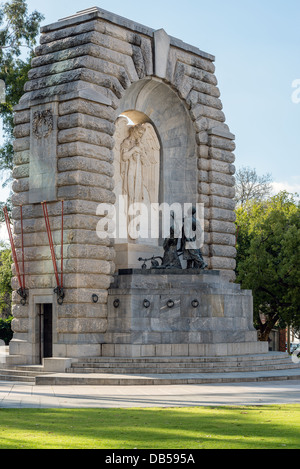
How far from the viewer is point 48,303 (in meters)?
28.8

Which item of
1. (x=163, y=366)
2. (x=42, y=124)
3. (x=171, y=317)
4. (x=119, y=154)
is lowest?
(x=163, y=366)

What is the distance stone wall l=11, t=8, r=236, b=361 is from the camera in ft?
91.0

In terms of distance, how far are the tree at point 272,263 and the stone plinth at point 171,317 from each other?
55.1 feet

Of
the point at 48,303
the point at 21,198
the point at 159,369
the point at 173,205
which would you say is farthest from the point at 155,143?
the point at 159,369

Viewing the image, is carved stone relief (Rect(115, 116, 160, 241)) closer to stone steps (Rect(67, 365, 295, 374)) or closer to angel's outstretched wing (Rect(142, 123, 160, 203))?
angel's outstretched wing (Rect(142, 123, 160, 203))

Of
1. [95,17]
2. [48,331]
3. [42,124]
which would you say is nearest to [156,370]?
[48,331]

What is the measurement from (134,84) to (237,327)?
10.7 metres

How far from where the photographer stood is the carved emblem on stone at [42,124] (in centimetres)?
2898

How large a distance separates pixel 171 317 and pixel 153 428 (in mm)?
14327

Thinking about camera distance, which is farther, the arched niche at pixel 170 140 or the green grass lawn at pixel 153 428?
the arched niche at pixel 170 140

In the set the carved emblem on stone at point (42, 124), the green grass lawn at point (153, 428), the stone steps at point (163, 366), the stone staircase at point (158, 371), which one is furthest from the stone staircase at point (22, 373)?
the green grass lawn at point (153, 428)

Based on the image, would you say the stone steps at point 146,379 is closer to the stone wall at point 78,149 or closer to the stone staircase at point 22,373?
the stone staircase at point 22,373

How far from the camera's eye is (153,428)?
44.3 feet

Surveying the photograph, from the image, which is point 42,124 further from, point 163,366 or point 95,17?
point 163,366
